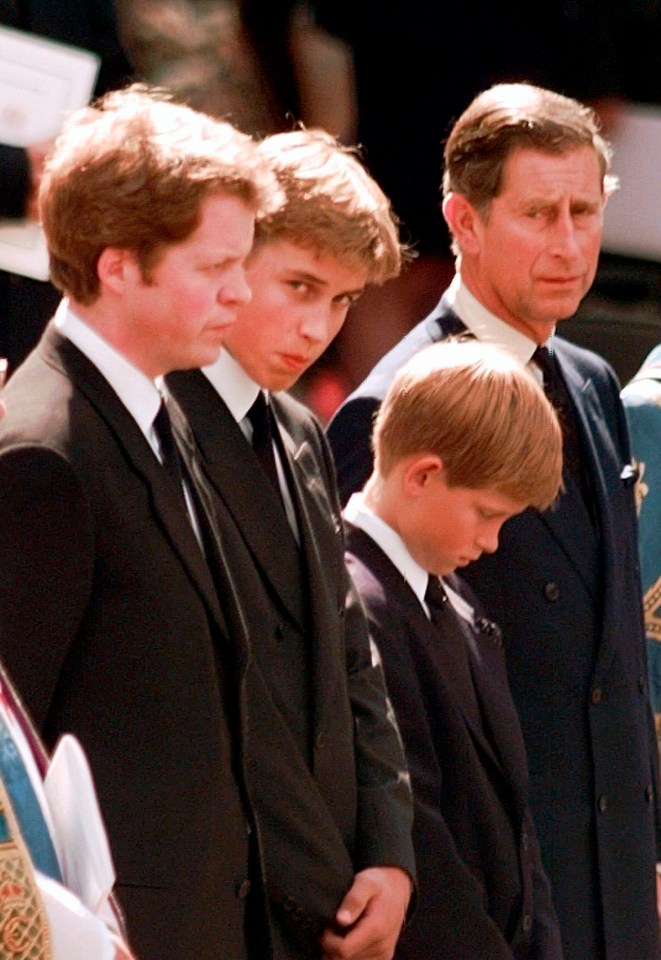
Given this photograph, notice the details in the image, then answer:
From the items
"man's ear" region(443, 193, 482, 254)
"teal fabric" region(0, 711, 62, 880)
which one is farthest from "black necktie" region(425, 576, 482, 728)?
"teal fabric" region(0, 711, 62, 880)

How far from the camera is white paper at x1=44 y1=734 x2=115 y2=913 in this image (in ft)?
8.52

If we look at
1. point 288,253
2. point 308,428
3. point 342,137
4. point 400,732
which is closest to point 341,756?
point 400,732

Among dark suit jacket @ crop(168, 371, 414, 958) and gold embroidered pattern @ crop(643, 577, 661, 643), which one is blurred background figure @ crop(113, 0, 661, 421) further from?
dark suit jacket @ crop(168, 371, 414, 958)

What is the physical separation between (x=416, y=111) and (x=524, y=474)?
1.97 m

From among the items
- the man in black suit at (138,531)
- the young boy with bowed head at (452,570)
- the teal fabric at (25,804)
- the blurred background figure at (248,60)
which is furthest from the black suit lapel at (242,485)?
the blurred background figure at (248,60)

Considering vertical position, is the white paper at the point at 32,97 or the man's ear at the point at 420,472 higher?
the white paper at the point at 32,97

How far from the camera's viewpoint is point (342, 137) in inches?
205

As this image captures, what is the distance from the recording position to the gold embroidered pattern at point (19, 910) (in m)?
2.45

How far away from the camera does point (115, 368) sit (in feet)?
9.75

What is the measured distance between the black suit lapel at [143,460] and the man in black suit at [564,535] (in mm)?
851

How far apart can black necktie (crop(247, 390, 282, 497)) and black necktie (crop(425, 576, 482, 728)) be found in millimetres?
393

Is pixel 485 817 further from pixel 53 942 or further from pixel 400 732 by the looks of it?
pixel 53 942

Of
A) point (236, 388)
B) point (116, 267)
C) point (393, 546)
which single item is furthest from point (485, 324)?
point (116, 267)

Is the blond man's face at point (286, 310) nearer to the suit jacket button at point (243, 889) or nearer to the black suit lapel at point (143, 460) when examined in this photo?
the black suit lapel at point (143, 460)
